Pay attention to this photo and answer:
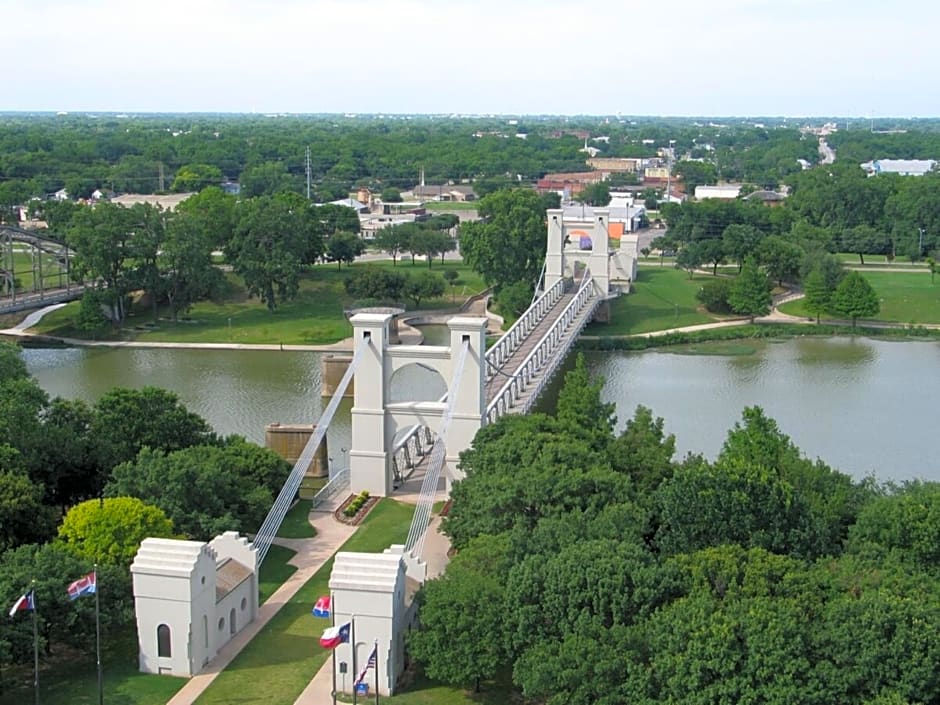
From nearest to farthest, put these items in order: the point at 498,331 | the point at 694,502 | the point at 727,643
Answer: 1. the point at 727,643
2. the point at 694,502
3. the point at 498,331

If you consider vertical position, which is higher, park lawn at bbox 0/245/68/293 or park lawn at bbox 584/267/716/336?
park lawn at bbox 0/245/68/293

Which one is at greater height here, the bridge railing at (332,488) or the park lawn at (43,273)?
the park lawn at (43,273)

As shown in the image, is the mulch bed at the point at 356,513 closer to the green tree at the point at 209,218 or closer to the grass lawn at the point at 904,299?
the green tree at the point at 209,218

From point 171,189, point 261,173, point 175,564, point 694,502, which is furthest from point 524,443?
point 171,189

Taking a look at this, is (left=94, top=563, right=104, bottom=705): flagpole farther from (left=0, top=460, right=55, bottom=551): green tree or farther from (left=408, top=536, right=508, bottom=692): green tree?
(left=408, top=536, right=508, bottom=692): green tree

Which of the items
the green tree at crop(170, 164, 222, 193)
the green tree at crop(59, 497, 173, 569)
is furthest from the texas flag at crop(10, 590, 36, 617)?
the green tree at crop(170, 164, 222, 193)

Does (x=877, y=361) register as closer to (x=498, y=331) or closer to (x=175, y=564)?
(x=498, y=331)

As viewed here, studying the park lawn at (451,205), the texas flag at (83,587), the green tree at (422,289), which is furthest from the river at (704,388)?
the park lawn at (451,205)
